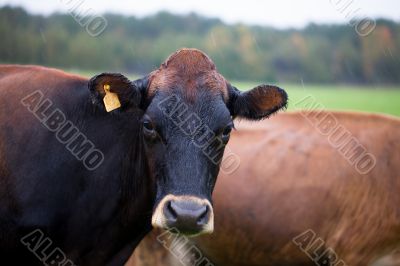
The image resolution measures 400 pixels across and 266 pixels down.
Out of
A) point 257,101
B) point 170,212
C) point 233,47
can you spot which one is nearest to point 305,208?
point 257,101

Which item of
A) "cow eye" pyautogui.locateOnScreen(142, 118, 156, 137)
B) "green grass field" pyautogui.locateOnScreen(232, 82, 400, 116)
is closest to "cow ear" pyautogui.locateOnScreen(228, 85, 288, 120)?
"cow eye" pyautogui.locateOnScreen(142, 118, 156, 137)

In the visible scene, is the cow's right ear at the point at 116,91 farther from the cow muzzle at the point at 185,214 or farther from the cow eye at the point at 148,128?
the cow muzzle at the point at 185,214

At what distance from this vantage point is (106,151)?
4.70 m

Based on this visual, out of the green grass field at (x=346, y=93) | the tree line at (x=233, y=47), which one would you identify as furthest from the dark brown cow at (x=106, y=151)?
the green grass field at (x=346, y=93)

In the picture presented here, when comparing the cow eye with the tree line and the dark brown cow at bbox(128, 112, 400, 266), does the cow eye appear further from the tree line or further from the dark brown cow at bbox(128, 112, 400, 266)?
the tree line

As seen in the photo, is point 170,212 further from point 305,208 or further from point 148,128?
point 305,208

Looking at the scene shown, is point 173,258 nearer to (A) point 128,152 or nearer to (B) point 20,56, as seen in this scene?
(A) point 128,152

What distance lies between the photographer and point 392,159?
22.4ft

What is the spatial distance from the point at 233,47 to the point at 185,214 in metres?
48.2

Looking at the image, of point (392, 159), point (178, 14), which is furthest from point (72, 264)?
point (178, 14)

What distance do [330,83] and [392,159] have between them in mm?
45451

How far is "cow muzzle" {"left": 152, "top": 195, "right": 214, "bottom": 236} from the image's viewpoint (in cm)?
386

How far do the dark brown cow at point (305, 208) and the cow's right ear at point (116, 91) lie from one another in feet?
7.95

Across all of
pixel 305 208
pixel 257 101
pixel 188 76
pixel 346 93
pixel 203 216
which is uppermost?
Result: pixel 346 93
